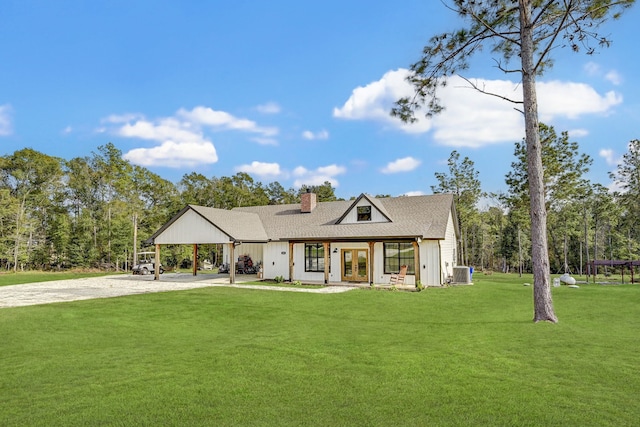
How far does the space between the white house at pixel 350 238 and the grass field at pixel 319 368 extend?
26.7 feet

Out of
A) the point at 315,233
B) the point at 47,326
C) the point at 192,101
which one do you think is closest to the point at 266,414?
the point at 47,326

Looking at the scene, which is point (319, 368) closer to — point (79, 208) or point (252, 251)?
point (252, 251)

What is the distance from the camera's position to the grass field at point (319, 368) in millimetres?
4172

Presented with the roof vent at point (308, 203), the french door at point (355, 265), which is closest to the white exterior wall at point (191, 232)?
the french door at point (355, 265)

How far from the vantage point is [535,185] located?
979 centimetres

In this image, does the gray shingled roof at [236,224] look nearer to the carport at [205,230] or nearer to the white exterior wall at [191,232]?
the carport at [205,230]

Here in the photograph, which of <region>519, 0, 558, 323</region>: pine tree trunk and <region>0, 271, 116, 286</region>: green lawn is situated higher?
<region>519, 0, 558, 323</region>: pine tree trunk

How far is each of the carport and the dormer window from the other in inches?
223

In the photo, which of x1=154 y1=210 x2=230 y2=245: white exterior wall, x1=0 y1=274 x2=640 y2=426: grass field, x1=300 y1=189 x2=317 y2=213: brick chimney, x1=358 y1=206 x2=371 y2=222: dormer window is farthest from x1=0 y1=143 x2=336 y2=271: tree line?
x1=0 y1=274 x2=640 y2=426: grass field

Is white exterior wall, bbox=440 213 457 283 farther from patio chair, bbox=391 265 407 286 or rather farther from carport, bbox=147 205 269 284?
carport, bbox=147 205 269 284

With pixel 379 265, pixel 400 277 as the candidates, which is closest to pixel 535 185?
pixel 400 277

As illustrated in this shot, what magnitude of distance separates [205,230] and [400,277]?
11139 millimetres

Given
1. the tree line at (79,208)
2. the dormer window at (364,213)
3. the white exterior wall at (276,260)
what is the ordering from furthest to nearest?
the tree line at (79,208)
the white exterior wall at (276,260)
the dormer window at (364,213)

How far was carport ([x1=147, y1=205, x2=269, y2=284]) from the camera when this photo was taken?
70.0 feet
